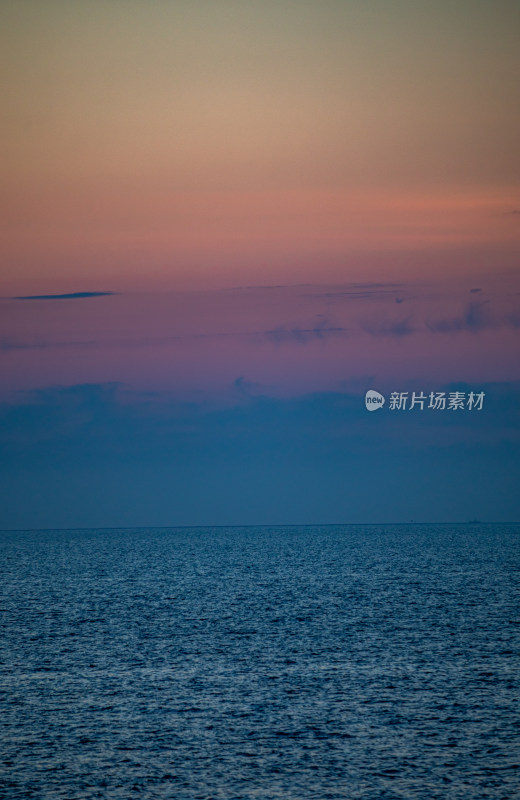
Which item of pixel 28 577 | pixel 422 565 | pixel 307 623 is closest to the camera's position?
pixel 307 623

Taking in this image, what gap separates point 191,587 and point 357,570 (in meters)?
44.0

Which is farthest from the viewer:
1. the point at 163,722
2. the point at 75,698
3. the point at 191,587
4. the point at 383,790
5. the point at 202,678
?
the point at 191,587

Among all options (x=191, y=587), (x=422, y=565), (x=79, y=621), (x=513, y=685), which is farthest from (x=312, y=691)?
(x=422, y=565)

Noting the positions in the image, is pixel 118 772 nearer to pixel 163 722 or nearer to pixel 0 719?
pixel 163 722

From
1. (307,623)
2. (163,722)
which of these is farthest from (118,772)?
(307,623)

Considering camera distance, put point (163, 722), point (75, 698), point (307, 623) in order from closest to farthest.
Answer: point (163, 722) < point (75, 698) < point (307, 623)

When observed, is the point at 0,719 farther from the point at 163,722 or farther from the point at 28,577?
the point at 28,577

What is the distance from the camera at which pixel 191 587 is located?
128625 millimetres

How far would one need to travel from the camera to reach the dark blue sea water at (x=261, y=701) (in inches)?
1380

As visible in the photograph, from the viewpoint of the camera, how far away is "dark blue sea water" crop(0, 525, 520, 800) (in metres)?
35.1

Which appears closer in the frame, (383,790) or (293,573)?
(383,790)

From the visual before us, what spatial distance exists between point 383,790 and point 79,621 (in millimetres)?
54817

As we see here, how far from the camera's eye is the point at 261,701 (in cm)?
4775

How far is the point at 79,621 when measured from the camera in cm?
8456
